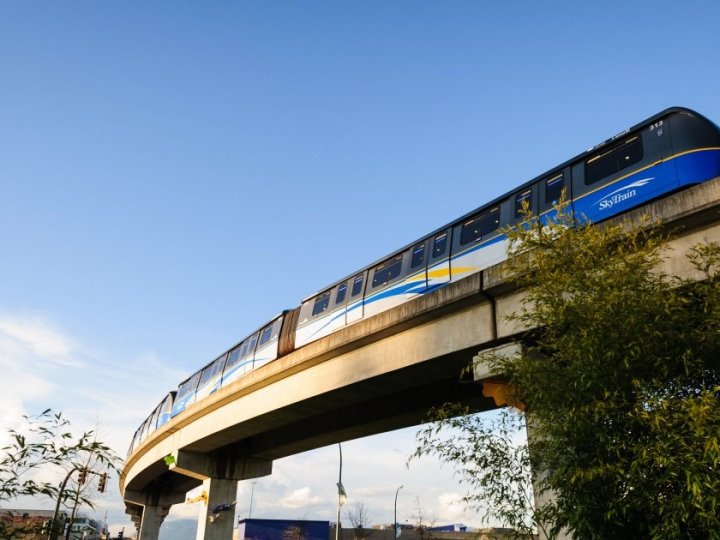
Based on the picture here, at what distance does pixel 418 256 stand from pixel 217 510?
58.8ft

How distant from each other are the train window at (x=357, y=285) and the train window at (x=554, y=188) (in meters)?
7.36

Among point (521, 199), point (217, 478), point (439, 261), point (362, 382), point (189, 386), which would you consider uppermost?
point (521, 199)

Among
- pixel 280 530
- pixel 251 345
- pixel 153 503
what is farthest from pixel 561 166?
pixel 280 530

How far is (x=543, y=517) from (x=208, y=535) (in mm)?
22888

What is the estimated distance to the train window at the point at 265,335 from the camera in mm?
24002

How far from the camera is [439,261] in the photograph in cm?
1680

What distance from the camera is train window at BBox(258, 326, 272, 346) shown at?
24002 millimetres

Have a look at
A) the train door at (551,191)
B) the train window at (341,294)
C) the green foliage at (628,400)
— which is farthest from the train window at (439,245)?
the green foliage at (628,400)

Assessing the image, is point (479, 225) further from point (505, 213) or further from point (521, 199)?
point (521, 199)

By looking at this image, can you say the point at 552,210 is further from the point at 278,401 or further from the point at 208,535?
the point at 208,535

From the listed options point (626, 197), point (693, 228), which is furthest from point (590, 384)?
point (626, 197)

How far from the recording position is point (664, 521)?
21.2 ft

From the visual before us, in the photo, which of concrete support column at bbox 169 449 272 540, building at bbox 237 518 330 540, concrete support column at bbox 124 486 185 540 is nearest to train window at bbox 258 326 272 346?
concrete support column at bbox 169 449 272 540

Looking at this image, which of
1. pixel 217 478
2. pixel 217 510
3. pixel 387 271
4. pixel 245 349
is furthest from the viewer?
pixel 217 510
